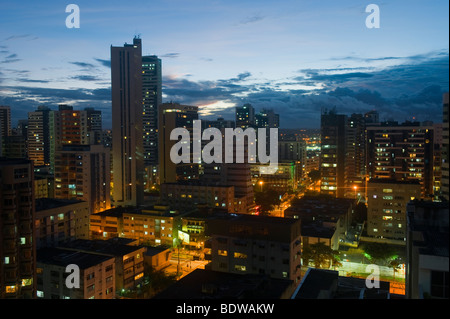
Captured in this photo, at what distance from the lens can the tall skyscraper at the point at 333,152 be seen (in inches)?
1065

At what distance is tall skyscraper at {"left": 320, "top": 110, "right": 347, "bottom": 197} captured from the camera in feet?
88.7

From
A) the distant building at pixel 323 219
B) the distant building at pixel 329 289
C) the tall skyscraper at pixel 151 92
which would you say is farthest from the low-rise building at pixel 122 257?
the tall skyscraper at pixel 151 92

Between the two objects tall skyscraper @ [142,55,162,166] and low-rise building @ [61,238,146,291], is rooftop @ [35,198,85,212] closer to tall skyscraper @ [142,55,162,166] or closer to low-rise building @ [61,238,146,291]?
low-rise building @ [61,238,146,291]

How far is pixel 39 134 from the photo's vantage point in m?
41.8

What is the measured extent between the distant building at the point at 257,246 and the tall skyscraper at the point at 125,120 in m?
15.2

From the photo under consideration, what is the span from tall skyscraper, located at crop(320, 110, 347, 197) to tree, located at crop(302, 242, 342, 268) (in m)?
14.4

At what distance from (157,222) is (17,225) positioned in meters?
8.50

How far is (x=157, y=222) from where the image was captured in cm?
1728

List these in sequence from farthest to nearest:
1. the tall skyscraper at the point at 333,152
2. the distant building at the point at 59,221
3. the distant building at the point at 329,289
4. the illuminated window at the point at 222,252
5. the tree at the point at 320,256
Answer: the tall skyscraper at the point at 333,152 → the distant building at the point at 59,221 → the tree at the point at 320,256 → the illuminated window at the point at 222,252 → the distant building at the point at 329,289

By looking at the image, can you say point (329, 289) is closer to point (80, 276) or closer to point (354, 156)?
point (80, 276)

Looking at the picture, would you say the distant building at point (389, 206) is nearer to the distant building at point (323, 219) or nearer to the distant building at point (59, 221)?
the distant building at point (323, 219)

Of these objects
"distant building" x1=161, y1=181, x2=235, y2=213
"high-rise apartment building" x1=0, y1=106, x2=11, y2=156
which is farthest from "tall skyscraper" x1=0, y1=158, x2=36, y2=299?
"high-rise apartment building" x1=0, y1=106, x2=11, y2=156

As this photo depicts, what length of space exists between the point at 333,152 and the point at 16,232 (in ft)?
72.9

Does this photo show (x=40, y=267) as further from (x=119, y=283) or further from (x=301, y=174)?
(x=301, y=174)
